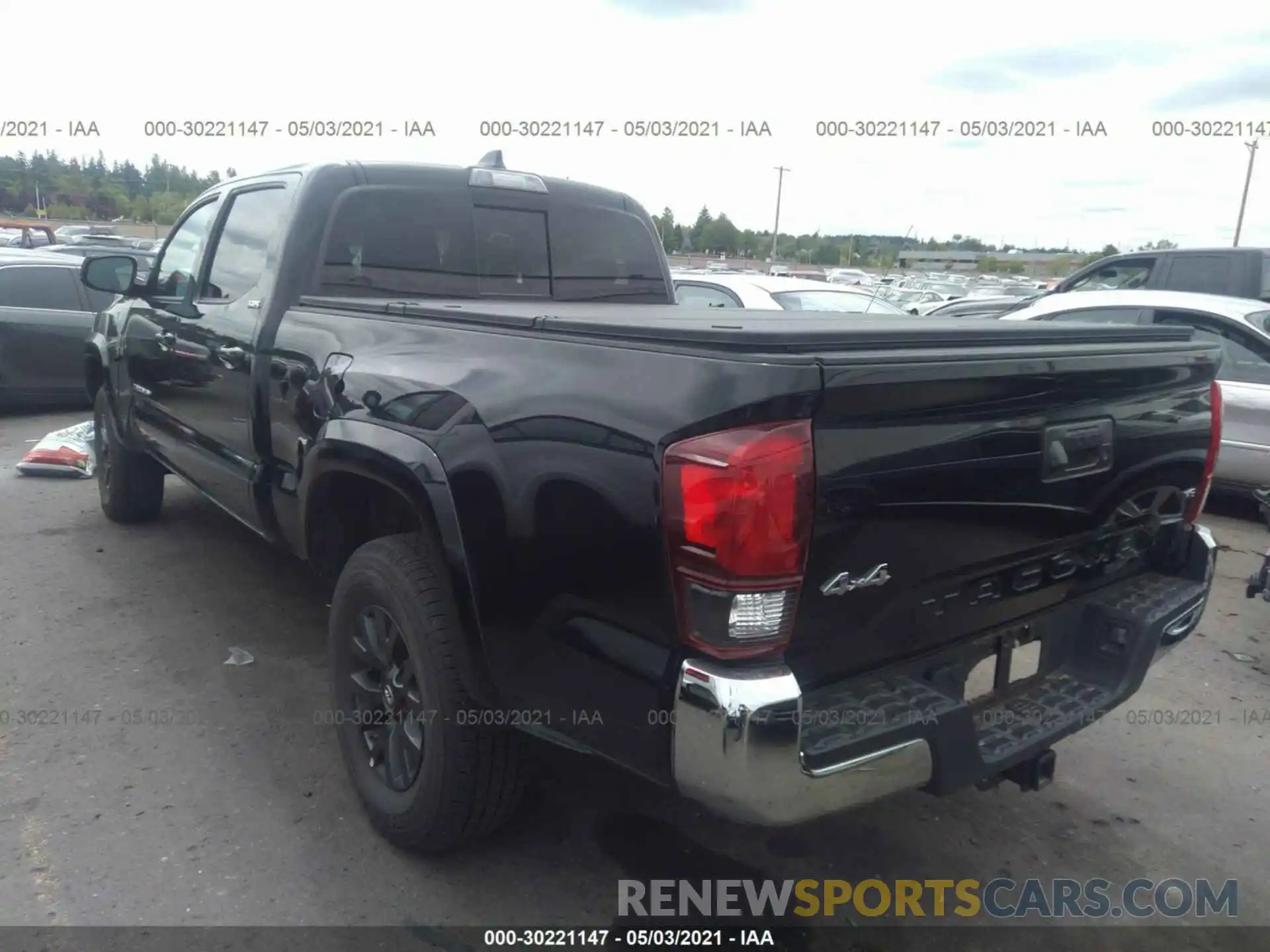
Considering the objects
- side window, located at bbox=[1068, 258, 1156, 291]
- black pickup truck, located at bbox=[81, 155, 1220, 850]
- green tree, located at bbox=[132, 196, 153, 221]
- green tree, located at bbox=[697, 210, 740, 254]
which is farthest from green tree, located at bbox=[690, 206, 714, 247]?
green tree, located at bbox=[132, 196, 153, 221]

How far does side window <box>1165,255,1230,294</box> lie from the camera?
338 inches

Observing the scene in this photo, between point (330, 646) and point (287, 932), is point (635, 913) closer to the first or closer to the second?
point (287, 932)

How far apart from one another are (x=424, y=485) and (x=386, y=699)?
751 mm

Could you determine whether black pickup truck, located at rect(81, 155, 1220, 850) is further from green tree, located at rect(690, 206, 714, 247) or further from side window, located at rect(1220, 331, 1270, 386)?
green tree, located at rect(690, 206, 714, 247)

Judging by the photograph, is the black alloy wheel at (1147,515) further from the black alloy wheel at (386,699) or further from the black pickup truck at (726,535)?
the black alloy wheel at (386,699)

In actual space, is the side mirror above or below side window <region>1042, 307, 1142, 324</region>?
above

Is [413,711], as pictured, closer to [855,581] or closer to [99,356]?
[855,581]

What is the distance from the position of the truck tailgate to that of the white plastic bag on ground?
6.56m

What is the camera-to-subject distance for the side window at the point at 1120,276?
9281mm

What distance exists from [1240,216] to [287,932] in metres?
38.9

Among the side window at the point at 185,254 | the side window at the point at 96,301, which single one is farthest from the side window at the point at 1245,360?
the side window at the point at 96,301

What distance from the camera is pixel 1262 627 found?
4926mm

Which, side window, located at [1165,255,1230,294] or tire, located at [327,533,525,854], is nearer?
tire, located at [327,533,525,854]

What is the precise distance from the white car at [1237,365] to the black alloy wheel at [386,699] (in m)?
5.45
